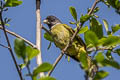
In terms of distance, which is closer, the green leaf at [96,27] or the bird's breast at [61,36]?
the green leaf at [96,27]

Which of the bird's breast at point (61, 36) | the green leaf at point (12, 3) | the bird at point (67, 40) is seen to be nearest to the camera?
the green leaf at point (12, 3)

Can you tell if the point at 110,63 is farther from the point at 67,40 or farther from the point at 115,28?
the point at 67,40

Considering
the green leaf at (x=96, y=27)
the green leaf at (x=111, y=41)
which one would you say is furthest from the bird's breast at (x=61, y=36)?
the green leaf at (x=111, y=41)

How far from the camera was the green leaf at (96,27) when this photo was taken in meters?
2.48

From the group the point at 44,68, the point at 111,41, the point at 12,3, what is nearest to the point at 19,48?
the point at 44,68

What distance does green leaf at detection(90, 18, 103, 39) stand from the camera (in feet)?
8.15

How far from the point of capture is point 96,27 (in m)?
2.59

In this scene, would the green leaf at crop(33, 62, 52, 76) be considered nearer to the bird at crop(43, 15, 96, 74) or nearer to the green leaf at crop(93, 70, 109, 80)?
the green leaf at crop(93, 70, 109, 80)

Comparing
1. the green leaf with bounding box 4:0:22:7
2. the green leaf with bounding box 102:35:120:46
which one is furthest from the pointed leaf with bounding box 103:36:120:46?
the green leaf with bounding box 4:0:22:7

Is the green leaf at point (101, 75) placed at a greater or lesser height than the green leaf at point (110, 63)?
lesser

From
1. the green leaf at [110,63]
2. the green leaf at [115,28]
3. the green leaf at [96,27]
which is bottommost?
the green leaf at [96,27]

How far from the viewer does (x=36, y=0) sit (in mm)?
2861

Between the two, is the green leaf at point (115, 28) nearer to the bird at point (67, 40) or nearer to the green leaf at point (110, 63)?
Result: the green leaf at point (110, 63)

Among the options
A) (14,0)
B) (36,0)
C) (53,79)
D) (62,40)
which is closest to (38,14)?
(14,0)
